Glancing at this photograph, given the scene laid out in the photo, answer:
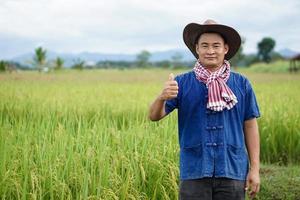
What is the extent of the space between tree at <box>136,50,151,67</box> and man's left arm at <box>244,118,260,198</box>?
66.9 meters

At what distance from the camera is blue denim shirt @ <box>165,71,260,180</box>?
2383 millimetres

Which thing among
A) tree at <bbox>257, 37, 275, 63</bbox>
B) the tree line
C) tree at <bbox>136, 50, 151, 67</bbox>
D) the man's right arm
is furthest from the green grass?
the man's right arm

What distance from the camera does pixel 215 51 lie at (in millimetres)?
2420

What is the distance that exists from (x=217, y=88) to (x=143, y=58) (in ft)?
227

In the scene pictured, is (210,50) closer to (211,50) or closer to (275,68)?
(211,50)

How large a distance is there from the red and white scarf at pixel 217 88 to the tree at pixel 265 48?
5777cm

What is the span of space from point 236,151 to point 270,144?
3.84 metres

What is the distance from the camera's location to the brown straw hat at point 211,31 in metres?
2.43

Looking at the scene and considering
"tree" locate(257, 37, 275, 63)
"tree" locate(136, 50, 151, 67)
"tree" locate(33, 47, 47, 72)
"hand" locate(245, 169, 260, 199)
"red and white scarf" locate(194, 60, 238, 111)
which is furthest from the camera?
"tree" locate(136, 50, 151, 67)

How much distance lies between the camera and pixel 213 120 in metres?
2.39

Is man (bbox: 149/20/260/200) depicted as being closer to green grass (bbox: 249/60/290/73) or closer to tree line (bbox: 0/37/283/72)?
tree line (bbox: 0/37/283/72)

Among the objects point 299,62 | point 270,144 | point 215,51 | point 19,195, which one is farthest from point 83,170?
point 299,62

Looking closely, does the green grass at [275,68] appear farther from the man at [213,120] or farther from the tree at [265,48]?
the man at [213,120]

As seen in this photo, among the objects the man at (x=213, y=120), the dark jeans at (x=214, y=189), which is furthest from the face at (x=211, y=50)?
the dark jeans at (x=214, y=189)
